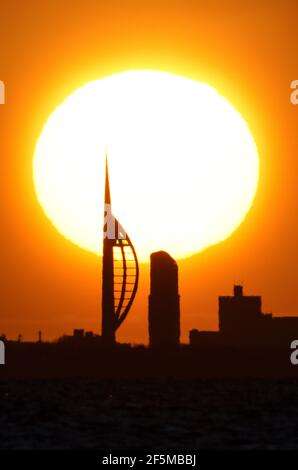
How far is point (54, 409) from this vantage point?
179000 mm

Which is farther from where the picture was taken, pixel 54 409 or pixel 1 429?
pixel 54 409

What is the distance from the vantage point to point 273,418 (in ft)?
511
